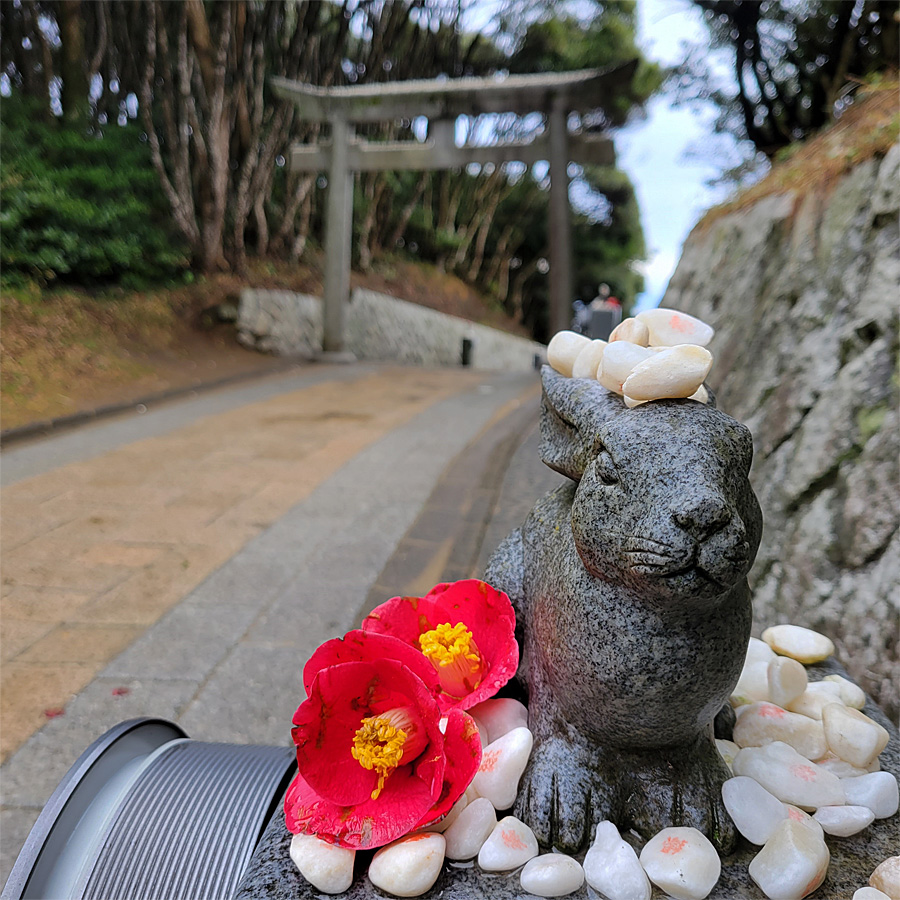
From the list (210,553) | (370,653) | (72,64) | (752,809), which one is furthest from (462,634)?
(72,64)

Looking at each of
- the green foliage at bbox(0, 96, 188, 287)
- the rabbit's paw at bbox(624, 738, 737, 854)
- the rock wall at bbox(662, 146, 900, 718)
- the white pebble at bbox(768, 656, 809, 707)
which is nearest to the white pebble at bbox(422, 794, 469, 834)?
the rabbit's paw at bbox(624, 738, 737, 854)

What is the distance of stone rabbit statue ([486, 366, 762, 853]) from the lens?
931 mm

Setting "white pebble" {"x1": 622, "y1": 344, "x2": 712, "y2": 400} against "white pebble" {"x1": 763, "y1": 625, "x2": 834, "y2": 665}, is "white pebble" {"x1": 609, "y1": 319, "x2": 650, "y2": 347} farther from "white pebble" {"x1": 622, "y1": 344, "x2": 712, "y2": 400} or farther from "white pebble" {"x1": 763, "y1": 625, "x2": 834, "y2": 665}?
"white pebble" {"x1": 763, "y1": 625, "x2": 834, "y2": 665}

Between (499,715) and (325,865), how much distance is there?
391mm

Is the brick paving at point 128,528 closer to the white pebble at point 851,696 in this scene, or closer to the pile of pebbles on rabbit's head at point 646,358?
the pile of pebbles on rabbit's head at point 646,358

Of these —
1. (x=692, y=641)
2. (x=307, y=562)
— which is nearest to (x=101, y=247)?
(x=307, y=562)

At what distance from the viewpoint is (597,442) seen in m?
1.04

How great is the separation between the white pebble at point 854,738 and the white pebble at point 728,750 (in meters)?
0.16

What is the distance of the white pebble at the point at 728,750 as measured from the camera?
1.25m

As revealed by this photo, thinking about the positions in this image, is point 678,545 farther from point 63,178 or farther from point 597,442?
point 63,178

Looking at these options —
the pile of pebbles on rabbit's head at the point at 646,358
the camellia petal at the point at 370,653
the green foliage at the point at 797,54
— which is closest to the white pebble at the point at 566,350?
the pile of pebbles on rabbit's head at the point at 646,358

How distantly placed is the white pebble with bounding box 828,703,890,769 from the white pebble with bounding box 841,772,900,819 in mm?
48

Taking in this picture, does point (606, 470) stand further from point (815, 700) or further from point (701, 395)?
point (815, 700)

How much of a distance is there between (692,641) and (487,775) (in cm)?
41
